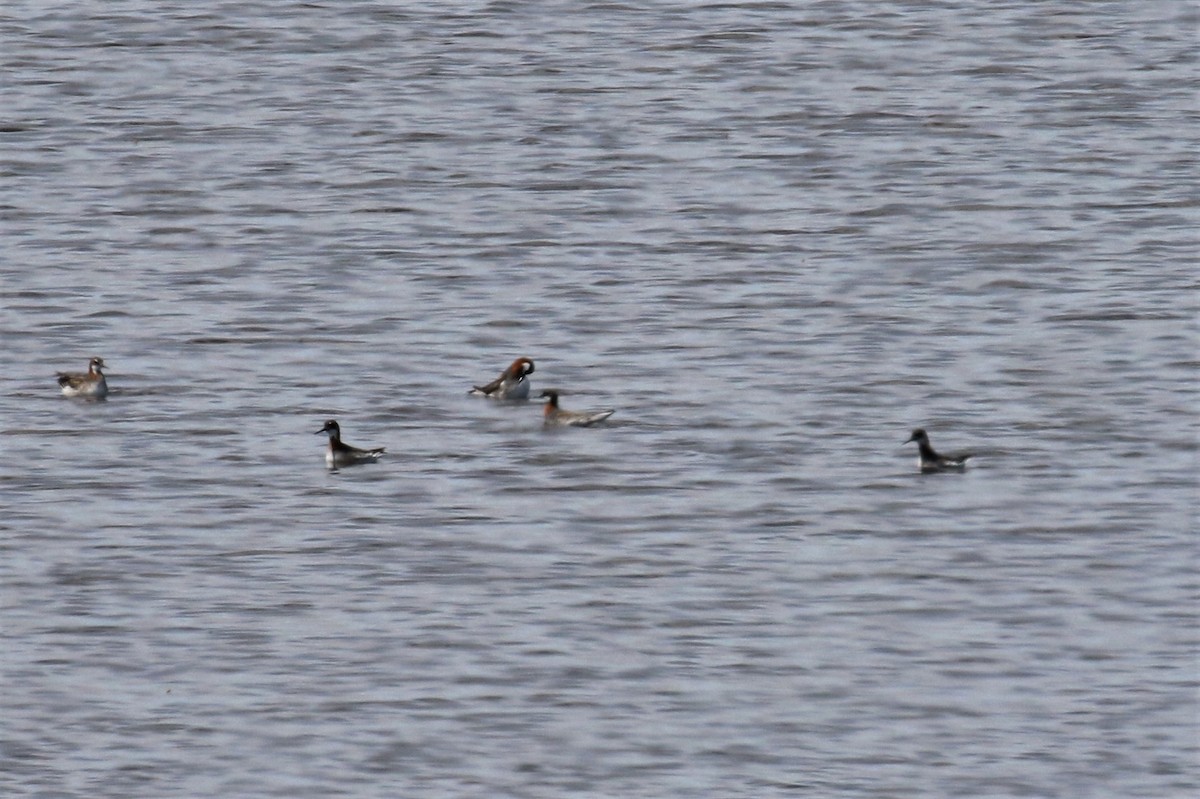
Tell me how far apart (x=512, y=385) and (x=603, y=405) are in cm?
75

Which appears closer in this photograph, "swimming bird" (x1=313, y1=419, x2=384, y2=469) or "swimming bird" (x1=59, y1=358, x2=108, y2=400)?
"swimming bird" (x1=313, y1=419, x2=384, y2=469)

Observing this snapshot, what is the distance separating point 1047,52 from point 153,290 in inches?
631

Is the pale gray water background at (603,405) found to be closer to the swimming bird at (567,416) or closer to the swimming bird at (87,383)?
the swimming bird at (567,416)

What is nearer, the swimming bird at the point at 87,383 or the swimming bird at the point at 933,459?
the swimming bird at the point at 933,459

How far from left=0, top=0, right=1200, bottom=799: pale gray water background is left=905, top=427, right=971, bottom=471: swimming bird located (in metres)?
A: 0.13

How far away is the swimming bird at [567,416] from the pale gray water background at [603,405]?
13 centimetres

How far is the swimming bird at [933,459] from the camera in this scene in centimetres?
1930

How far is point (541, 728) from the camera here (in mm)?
14203

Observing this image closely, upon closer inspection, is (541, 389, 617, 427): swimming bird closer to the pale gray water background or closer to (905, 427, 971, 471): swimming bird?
the pale gray water background

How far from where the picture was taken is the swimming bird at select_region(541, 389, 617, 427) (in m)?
21.1

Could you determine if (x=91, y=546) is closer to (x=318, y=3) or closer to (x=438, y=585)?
(x=438, y=585)

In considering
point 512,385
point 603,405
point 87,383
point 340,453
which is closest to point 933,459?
point 603,405

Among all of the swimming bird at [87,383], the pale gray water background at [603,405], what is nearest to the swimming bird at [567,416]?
the pale gray water background at [603,405]

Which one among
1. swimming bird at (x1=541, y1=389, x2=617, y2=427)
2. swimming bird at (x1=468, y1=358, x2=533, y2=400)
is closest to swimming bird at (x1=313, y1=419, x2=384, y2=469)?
swimming bird at (x1=541, y1=389, x2=617, y2=427)
